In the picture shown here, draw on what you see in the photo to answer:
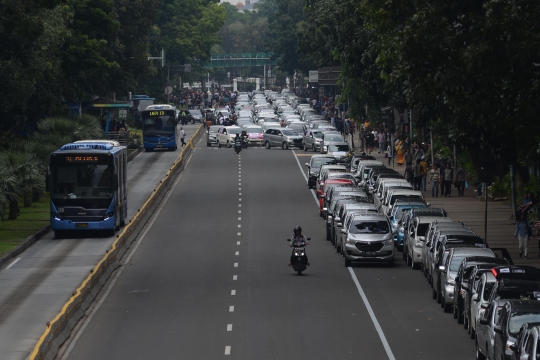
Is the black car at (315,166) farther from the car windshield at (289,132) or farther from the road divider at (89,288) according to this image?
the car windshield at (289,132)

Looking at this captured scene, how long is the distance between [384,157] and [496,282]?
5067 centimetres

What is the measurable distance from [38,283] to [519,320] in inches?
614

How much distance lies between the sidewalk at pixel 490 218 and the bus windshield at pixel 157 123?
870 inches

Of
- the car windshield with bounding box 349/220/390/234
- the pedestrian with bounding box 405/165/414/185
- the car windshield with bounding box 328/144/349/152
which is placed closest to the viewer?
the car windshield with bounding box 349/220/390/234

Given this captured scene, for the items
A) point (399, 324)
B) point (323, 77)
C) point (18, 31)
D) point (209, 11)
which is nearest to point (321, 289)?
point (399, 324)

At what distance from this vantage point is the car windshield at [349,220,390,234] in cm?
3425

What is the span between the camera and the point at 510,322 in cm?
1886

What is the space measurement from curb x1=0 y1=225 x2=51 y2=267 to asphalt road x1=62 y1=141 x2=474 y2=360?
3587 millimetres

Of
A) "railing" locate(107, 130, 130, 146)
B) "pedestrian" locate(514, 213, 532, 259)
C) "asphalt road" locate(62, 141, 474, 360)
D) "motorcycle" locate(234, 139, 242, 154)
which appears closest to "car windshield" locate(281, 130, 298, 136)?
"motorcycle" locate(234, 139, 242, 154)

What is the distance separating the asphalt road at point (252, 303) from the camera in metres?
22.4

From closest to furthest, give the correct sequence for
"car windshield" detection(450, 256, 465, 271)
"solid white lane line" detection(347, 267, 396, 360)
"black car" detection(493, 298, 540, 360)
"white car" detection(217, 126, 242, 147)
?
"black car" detection(493, 298, 540, 360) < "solid white lane line" detection(347, 267, 396, 360) < "car windshield" detection(450, 256, 465, 271) < "white car" detection(217, 126, 242, 147)

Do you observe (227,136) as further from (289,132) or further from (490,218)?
(490,218)

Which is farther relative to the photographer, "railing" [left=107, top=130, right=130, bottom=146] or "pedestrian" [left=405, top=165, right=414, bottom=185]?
"railing" [left=107, top=130, right=130, bottom=146]

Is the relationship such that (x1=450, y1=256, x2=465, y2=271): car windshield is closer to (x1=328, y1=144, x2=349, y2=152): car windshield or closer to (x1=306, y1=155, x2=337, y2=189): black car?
(x1=306, y1=155, x2=337, y2=189): black car
